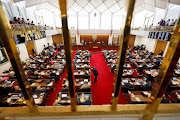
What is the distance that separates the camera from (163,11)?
1475 cm

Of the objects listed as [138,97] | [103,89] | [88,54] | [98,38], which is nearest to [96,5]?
[98,38]

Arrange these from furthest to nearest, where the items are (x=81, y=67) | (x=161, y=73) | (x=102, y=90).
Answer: (x=81, y=67) < (x=102, y=90) < (x=161, y=73)

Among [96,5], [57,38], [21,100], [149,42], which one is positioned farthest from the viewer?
[57,38]

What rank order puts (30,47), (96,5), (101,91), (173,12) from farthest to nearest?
1. (96,5)
2. (30,47)
3. (173,12)
4. (101,91)

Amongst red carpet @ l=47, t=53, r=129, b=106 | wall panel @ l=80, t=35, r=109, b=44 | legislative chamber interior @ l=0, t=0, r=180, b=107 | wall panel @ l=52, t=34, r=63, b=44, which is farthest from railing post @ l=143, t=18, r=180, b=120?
wall panel @ l=52, t=34, r=63, b=44

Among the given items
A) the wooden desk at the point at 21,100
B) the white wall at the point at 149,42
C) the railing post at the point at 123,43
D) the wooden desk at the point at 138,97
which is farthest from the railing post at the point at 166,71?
the white wall at the point at 149,42

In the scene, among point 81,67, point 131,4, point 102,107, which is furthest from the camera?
point 81,67

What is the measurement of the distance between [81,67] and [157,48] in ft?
45.8

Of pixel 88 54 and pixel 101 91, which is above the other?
pixel 88 54

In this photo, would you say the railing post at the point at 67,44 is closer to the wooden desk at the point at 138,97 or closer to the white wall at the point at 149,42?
the wooden desk at the point at 138,97

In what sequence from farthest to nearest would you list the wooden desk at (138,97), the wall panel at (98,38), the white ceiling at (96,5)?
A: 1. the wall panel at (98,38)
2. the white ceiling at (96,5)
3. the wooden desk at (138,97)

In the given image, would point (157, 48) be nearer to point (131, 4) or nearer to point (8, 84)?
point (131, 4)

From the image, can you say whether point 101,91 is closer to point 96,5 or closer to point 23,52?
point 23,52

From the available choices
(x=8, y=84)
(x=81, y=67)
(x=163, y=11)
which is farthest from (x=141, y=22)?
(x=8, y=84)
